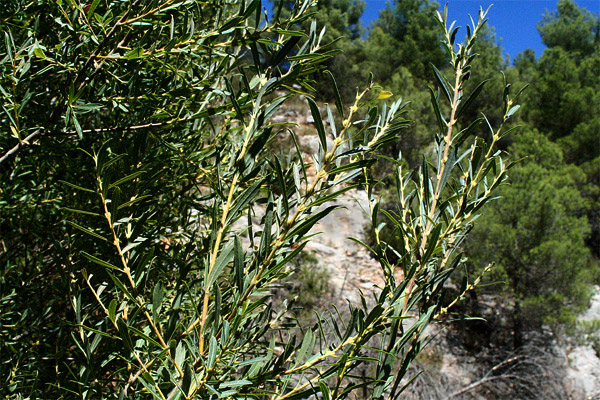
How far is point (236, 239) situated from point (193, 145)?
2.21 ft

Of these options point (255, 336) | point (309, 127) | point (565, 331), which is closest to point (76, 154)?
point (255, 336)

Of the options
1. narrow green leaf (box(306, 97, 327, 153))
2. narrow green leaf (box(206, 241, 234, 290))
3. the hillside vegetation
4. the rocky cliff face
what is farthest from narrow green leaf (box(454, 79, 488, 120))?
the rocky cliff face

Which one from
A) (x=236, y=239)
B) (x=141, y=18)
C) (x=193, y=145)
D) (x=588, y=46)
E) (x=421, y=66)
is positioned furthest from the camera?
(x=588, y=46)

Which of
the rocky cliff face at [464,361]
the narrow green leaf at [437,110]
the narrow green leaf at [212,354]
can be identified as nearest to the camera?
the narrow green leaf at [212,354]

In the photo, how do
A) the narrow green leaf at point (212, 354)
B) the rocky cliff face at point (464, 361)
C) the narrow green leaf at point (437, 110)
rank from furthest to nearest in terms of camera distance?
the rocky cliff face at point (464, 361)
the narrow green leaf at point (437, 110)
the narrow green leaf at point (212, 354)

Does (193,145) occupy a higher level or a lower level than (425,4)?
lower

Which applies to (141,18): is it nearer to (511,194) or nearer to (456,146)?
(456,146)

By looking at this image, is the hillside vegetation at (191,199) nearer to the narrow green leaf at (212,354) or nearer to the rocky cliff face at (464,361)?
the narrow green leaf at (212,354)

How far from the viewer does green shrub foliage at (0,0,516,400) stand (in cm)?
49

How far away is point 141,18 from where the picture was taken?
2.31 ft

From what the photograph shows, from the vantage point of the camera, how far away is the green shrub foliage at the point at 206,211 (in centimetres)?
49

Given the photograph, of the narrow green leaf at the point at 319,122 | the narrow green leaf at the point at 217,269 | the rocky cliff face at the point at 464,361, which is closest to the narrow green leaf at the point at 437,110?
the narrow green leaf at the point at 319,122

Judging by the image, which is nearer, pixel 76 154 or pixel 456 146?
pixel 456 146

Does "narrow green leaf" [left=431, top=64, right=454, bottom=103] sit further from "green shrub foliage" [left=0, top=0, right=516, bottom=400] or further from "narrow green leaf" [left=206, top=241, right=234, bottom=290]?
"narrow green leaf" [left=206, top=241, right=234, bottom=290]
